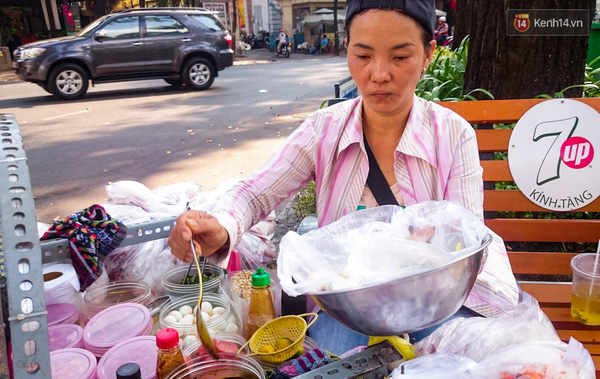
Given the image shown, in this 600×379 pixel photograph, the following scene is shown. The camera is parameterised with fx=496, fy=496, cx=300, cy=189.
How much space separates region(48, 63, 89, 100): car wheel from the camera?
32.5 feet

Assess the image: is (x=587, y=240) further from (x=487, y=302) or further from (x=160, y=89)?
(x=160, y=89)

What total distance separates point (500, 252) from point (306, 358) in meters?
0.72

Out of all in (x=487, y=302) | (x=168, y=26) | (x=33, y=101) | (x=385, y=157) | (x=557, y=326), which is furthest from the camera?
(x=168, y=26)

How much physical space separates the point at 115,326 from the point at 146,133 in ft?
20.0

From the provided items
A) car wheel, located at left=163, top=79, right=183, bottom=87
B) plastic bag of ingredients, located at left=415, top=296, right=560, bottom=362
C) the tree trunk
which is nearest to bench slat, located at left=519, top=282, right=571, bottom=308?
plastic bag of ingredients, located at left=415, top=296, right=560, bottom=362

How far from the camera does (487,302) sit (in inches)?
57.2

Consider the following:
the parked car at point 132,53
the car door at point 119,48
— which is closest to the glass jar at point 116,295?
the parked car at point 132,53

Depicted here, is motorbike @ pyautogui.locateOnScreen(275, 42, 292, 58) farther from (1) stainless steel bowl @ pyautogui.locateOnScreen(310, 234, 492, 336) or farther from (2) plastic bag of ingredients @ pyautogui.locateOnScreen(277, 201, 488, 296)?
(1) stainless steel bowl @ pyautogui.locateOnScreen(310, 234, 492, 336)

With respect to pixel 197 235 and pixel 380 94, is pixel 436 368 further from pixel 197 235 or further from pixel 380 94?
pixel 380 94

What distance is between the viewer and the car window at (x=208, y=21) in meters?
11.2

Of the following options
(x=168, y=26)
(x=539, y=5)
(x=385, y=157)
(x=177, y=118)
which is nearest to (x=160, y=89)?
(x=168, y=26)

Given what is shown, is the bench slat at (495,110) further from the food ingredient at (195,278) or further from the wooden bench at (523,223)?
the food ingredient at (195,278)

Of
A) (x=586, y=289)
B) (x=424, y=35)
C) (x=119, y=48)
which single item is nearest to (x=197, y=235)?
(x=424, y=35)

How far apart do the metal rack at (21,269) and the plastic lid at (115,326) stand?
2.11ft
